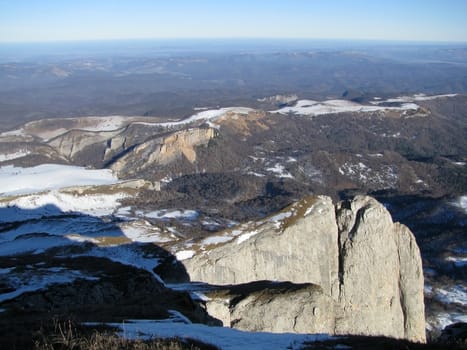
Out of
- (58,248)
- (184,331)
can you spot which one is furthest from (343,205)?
(58,248)

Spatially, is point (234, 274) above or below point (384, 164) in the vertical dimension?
above

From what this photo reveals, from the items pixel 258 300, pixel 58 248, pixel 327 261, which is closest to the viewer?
pixel 258 300

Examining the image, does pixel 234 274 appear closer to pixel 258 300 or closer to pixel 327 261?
pixel 327 261

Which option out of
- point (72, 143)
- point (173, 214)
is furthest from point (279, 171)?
point (72, 143)

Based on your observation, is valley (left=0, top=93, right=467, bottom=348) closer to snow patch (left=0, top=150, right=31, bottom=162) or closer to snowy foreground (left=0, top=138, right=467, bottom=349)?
snowy foreground (left=0, top=138, right=467, bottom=349)

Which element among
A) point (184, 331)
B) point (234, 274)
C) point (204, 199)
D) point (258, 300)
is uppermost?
point (184, 331)
